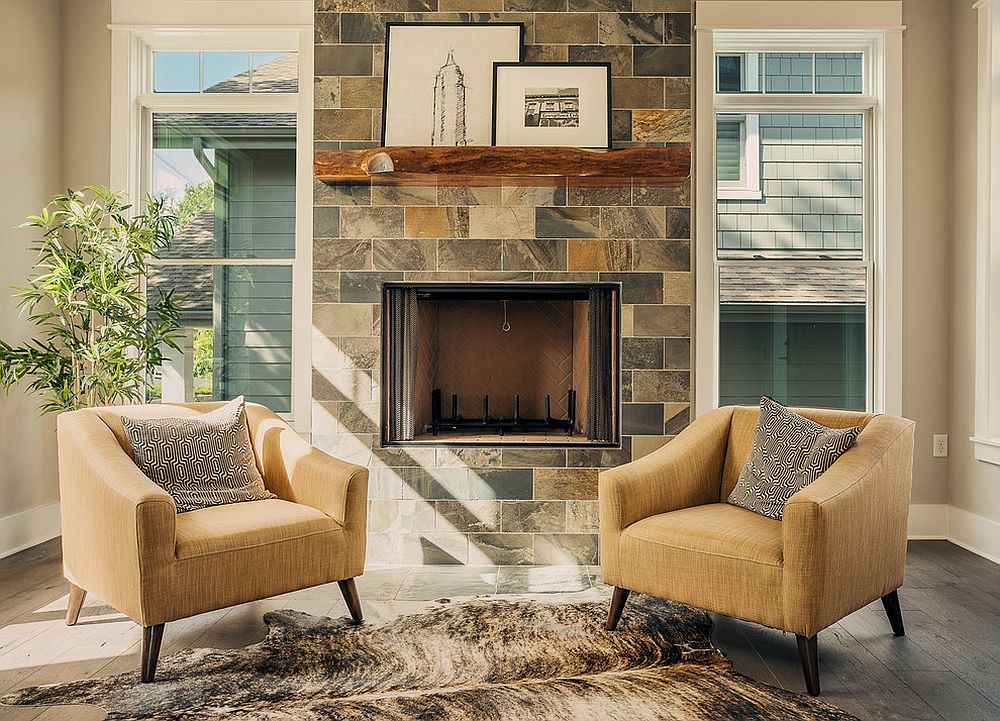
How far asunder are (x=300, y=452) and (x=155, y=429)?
0.50 metres

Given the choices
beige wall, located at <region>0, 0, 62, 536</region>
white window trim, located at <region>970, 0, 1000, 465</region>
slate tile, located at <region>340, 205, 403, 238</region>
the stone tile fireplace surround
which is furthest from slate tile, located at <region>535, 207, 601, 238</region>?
beige wall, located at <region>0, 0, 62, 536</region>

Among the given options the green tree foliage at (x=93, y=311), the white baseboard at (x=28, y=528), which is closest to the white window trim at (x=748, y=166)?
the green tree foliage at (x=93, y=311)

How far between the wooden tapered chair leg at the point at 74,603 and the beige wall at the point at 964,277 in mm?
3916

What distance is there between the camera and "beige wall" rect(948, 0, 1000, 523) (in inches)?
150

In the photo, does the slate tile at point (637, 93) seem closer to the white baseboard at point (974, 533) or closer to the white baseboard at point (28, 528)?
the white baseboard at point (974, 533)

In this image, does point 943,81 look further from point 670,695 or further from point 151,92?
point 151,92

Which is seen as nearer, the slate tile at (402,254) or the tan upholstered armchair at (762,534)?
the tan upholstered armchair at (762,534)

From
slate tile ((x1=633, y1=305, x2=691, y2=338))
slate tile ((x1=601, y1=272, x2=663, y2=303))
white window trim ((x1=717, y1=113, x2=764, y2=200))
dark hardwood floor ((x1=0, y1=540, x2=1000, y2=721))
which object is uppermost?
white window trim ((x1=717, y1=113, x2=764, y2=200))

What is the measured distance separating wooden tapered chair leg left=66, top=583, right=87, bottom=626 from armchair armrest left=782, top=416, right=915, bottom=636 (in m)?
2.33

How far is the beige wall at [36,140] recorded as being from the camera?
3.68 m

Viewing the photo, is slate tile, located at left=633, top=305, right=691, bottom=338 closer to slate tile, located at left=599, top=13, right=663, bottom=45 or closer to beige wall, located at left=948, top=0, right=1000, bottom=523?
slate tile, located at left=599, top=13, right=663, bottom=45

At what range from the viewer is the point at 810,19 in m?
3.94

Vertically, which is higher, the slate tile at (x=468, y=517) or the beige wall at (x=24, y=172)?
the beige wall at (x=24, y=172)

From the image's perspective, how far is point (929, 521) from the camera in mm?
4020
